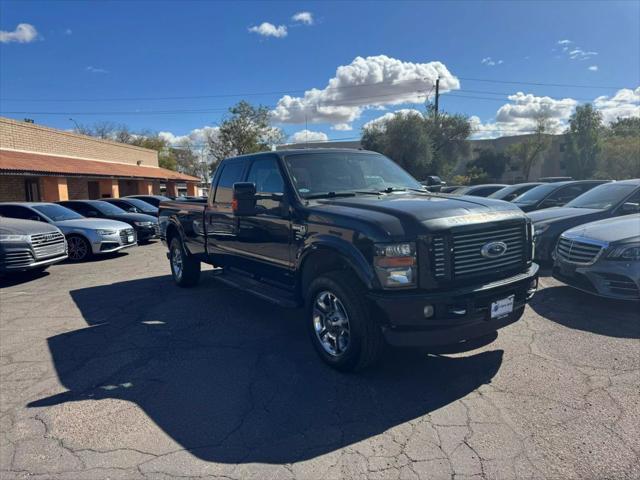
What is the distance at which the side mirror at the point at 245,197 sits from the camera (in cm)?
464

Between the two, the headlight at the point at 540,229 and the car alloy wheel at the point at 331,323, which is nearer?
the car alloy wheel at the point at 331,323

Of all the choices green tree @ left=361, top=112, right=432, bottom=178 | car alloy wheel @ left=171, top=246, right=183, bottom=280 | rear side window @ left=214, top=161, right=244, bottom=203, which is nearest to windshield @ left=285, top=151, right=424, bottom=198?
rear side window @ left=214, top=161, right=244, bottom=203

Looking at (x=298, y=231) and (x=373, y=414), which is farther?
(x=298, y=231)

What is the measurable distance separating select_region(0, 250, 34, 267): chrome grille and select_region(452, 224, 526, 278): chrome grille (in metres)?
8.40

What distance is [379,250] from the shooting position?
3459mm

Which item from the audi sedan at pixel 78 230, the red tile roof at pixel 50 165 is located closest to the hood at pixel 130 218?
the audi sedan at pixel 78 230

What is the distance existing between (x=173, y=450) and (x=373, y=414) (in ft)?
4.78

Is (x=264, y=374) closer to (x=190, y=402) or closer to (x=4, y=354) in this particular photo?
(x=190, y=402)

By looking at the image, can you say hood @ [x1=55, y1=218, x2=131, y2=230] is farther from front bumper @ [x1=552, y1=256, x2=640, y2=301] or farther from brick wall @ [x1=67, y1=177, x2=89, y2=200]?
brick wall @ [x1=67, y1=177, x2=89, y2=200]

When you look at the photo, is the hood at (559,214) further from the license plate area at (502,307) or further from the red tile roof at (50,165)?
the red tile roof at (50,165)

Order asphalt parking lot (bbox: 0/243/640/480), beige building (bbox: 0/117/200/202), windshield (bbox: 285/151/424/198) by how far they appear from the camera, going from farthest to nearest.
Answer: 1. beige building (bbox: 0/117/200/202)
2. windshield (bbox: 285/151/424/198)
3. asphalt parking lot (bbox: 0/243/640/480)

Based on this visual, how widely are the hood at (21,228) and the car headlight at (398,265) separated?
8.13 metres

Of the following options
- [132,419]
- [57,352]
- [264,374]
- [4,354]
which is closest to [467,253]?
[264,374]

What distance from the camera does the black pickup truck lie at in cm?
343
